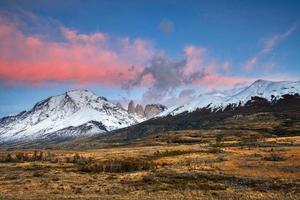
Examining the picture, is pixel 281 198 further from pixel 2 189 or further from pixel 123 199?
pixel 2 189

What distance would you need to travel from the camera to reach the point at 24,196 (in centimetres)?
4172

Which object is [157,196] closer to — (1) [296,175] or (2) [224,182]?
(2) [224,182]

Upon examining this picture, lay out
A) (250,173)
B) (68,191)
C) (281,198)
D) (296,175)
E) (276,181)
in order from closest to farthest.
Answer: (281,198) < (68,191) < (276,181) < (296,175) < (250,173)

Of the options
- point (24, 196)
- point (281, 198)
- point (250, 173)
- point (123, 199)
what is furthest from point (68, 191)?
point (250, 173)

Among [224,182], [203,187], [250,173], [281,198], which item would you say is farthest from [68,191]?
[250,173]

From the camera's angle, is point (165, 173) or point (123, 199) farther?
point (165, 173)

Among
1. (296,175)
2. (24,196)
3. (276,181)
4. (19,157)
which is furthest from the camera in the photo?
(19,157)

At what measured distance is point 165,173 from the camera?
6294cm

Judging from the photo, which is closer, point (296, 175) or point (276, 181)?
point (276, 181)

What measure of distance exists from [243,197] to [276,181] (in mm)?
12816

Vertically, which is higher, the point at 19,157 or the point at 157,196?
the point at 19,157

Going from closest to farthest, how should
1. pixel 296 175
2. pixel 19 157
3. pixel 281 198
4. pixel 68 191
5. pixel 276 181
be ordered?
pixel 281 198
pixel 68 191
pixel 276 181
pixel 296 175
pixel 19 157

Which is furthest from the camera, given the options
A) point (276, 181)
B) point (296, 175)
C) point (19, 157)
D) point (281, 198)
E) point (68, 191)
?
point (19, 157)

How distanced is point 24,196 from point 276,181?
28744mm
